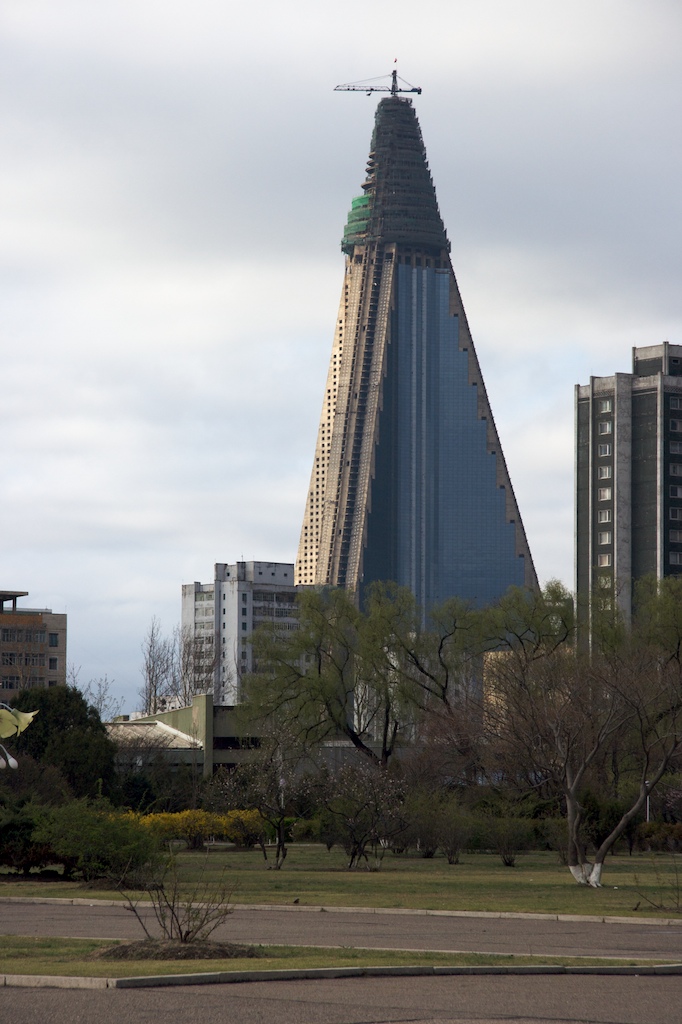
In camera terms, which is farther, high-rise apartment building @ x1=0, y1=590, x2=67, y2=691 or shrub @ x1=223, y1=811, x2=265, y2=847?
high-rise apartment building @ x1=0, y1=590, x2=67, y2=691

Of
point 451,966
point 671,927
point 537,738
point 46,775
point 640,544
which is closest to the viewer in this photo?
point 451,966

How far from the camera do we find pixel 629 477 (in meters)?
148

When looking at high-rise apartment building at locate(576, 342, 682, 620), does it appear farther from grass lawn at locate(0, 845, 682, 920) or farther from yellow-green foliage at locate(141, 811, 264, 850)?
grass lawn at locate(0, 845, 682, 920)

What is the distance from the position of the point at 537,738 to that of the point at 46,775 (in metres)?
20.4

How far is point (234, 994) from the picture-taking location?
12742mm

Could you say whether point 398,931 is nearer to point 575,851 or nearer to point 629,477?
point 575,851

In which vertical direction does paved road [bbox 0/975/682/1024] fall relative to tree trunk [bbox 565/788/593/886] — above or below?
above

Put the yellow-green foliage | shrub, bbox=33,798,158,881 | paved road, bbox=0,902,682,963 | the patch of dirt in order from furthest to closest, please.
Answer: the yellow-green foliage, shrub, bbox=33,798,158,881, paved road, bbox=0,902,682,963, the patch of dirt

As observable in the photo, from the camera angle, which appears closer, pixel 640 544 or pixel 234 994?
pixel 234 994

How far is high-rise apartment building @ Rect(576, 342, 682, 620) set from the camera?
145625 millimetres

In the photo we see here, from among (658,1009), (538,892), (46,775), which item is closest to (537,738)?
(538,892)

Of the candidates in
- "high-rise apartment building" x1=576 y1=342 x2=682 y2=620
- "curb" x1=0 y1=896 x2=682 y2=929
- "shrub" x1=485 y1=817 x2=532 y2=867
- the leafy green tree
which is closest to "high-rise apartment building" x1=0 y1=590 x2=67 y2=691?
"high-rise apartment building" x1=576 y1=342 x2=682 y2=620

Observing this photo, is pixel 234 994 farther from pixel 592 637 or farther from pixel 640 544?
pixel 640 544

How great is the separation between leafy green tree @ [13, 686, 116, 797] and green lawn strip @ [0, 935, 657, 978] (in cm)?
4029
